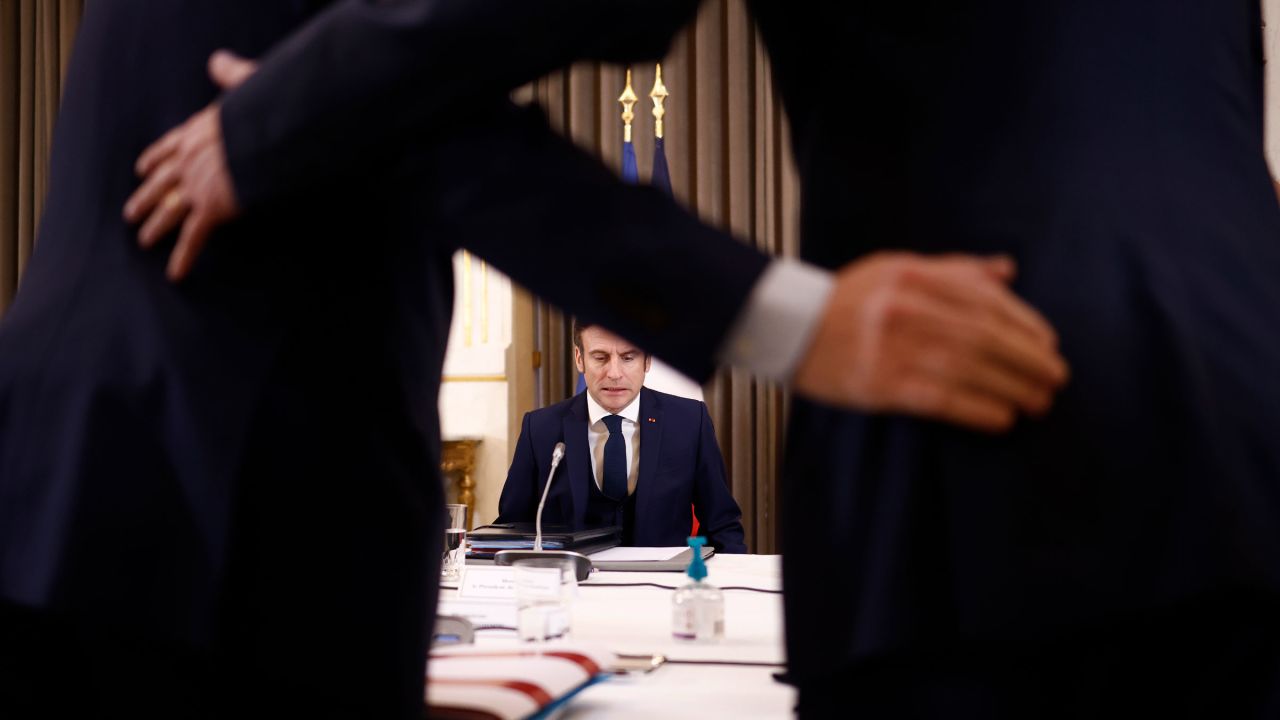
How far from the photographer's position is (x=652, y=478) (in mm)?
3604

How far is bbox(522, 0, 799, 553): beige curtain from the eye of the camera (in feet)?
15.7

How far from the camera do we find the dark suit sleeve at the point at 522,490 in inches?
142

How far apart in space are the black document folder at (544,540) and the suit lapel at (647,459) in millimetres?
642

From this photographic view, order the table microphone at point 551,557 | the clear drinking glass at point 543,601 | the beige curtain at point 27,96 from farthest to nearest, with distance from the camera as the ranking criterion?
1. the beige curtain at point 27,96
2. the table microphone at point 551,557
3. the clear drinking glass at point 543,601

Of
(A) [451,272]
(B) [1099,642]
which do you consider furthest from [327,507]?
(B) [1099,642]

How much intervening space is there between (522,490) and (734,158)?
1998 millimetres

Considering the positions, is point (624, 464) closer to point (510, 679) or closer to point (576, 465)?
point (576, 465)

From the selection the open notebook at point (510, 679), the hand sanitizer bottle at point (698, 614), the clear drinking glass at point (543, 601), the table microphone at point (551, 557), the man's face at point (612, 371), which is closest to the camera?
the open notebook at point (510, 679)

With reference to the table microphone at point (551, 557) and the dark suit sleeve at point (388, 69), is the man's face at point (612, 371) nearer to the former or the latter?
the table microphone at point (551, 557)

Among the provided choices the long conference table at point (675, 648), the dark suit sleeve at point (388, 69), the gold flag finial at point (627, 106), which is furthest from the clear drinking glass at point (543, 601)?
the gold flag finial at point (627, 106)

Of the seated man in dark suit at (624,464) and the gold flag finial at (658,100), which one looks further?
the gold flag finial at (658,100)

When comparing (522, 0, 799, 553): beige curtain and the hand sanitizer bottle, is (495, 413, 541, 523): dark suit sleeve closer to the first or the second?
(522, 0, 799, 553): beige curtain

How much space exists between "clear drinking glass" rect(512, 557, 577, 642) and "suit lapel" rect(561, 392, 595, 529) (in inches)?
60.6

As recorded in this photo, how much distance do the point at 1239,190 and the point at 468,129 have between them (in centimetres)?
46
